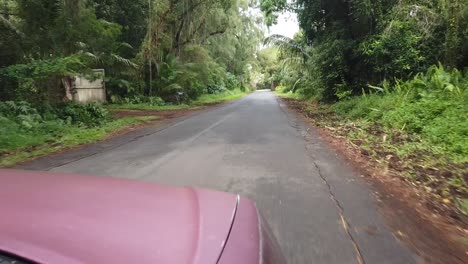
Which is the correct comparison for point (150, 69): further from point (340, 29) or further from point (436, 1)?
point (436, 1)

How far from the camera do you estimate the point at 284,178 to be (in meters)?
5.43

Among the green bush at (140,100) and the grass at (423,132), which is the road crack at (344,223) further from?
the green bush at (140,100)

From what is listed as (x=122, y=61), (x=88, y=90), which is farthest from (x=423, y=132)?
(x=88, y=90)

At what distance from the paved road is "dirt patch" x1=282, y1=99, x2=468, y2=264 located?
0.16 meters

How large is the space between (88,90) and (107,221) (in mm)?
19188

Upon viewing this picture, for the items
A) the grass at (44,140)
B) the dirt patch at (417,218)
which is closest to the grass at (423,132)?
the dirt patch at (417,218)

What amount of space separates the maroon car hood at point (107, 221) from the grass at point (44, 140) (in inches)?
223

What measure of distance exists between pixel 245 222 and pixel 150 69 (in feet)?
69.9

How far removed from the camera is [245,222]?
184cm

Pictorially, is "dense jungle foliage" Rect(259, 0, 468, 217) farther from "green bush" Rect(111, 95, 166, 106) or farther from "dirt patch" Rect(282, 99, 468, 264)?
"green bush" Rect(111, 95, 166, 106)

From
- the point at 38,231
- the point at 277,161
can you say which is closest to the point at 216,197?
the point at 38,231

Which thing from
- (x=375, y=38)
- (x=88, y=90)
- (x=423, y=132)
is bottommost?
(x=423, y=132)

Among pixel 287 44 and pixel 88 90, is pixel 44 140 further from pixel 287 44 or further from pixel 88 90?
pixel 287 44

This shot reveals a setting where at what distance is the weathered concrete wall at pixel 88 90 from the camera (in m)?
18.0
